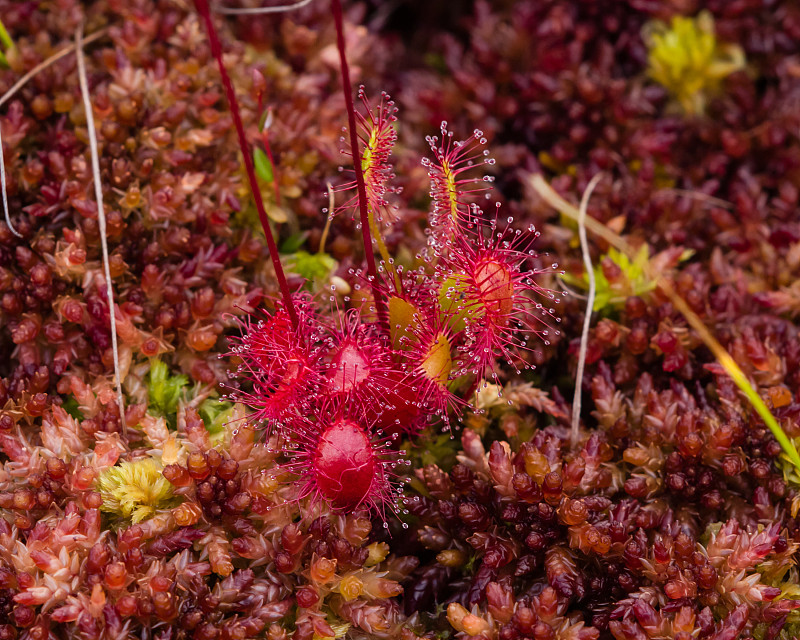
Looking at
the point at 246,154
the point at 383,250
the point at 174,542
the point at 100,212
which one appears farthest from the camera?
the point at 100,212

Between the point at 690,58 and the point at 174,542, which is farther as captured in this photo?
the point at 690,58

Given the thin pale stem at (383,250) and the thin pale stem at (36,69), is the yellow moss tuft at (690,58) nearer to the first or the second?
the thin pale stem at (383,250)

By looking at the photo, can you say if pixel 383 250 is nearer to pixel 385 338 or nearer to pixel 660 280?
pixel 385 338

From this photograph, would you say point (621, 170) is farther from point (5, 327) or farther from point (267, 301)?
point (5, 327)

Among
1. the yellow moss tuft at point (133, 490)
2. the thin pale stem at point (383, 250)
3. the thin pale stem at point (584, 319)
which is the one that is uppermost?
the thin pale stem at point (383, 250)

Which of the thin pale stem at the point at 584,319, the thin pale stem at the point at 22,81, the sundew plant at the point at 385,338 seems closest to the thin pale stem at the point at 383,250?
the sundew plant at the point at 385,338

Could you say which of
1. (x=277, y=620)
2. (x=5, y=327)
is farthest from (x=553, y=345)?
(x=5, y=327)

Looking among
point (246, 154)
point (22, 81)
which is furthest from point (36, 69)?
point (246, 154)
